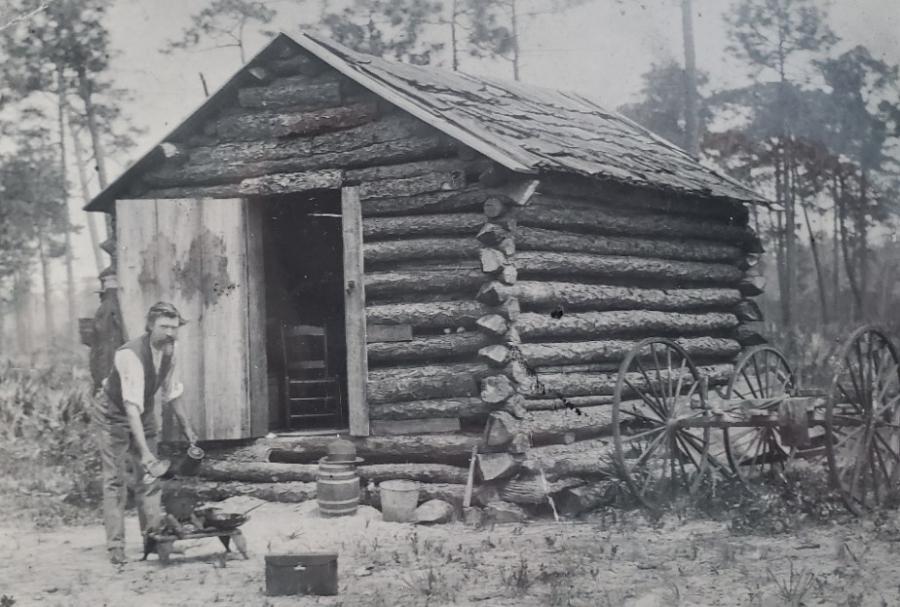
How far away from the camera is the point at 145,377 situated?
263 inches

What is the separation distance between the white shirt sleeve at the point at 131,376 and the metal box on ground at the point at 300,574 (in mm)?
1569

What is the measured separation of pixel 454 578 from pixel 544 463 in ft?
7.34

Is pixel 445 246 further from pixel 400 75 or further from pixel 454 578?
pixel 454 578

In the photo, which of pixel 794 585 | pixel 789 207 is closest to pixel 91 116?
pixel 789 207

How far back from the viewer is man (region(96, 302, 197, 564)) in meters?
6.61

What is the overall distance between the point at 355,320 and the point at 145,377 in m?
2.41

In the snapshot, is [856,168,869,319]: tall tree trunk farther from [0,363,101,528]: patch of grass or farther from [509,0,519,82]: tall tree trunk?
[0,363,101,528]: patch of grass

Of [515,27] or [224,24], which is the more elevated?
[515,27]

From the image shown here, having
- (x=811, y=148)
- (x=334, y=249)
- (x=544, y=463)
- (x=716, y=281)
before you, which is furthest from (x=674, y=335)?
(x=811, y=148)

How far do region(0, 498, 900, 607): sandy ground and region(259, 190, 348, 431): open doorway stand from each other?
3.10 m

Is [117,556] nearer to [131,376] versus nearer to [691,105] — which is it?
[131,376]

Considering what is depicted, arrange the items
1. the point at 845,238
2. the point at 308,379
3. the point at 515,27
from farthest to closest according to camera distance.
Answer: the point at 845,238 < the point at 515,27 < the point at 308,379

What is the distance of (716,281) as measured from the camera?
1134 cm

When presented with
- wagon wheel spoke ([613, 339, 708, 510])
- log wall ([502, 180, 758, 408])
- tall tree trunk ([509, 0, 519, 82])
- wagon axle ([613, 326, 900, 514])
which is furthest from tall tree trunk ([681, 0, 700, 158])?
wagon axle ([613, 326, 900, 514])
